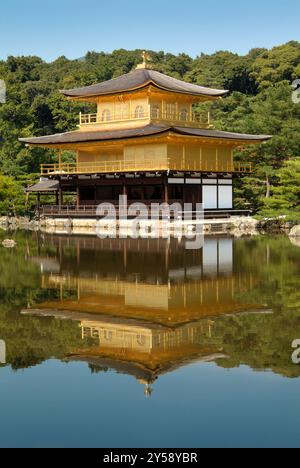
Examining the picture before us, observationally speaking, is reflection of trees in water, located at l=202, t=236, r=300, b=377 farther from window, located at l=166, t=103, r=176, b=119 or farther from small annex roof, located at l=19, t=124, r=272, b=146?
window, located at l=166, t=103, r=176, b=119

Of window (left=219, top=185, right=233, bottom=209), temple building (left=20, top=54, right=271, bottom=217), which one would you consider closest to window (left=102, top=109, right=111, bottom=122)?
temple building (left=20, top=54, right=271, bottom=217)

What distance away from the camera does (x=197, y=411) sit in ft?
26.1

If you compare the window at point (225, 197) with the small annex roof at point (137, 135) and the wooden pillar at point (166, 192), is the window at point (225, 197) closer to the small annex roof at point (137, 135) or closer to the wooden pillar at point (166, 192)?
the small annex roof at point (137, 135)

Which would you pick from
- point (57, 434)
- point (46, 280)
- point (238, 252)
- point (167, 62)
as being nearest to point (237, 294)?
point (46, 280)

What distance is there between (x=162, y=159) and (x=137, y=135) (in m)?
2.20

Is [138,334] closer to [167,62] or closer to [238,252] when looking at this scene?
[238,252]

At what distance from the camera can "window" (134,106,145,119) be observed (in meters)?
46.2

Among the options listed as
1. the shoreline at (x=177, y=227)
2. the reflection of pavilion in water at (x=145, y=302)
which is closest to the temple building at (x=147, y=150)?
the shoreline at (x=177, y=227)

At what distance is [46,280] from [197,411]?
11.6 m

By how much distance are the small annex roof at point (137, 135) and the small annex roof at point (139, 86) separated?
2613mm

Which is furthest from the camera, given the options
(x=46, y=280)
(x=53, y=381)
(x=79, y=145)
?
(x=79, y=145)

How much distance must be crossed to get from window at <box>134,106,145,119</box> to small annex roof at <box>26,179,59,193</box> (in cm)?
818

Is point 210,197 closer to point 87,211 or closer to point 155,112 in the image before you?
point 155,112
